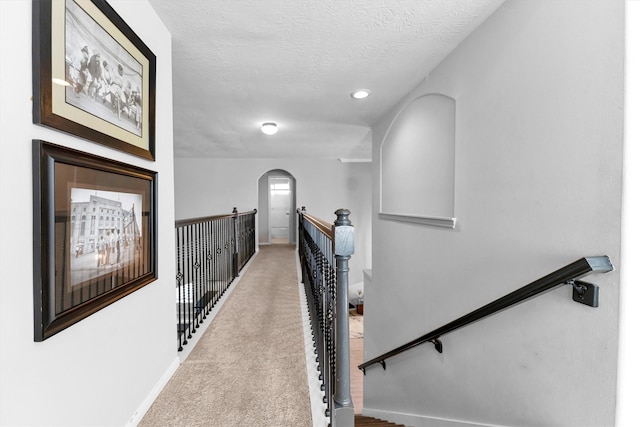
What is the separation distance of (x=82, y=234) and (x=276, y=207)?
28.2 ft

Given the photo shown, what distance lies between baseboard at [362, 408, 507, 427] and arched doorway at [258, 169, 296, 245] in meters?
6.00

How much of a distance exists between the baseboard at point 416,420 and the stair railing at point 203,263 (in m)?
2.09

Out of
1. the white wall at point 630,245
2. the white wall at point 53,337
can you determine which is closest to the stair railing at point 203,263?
the white wall at point 53,337

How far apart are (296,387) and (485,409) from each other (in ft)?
4.03

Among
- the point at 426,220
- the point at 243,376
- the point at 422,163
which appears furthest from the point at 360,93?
the point at 243,376

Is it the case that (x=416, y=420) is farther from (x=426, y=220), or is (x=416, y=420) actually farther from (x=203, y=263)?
(x=203, y=263)

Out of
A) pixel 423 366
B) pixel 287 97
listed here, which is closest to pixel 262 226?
pixel 287 97

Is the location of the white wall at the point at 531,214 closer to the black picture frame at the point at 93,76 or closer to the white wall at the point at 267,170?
the black picture frame at the point at 93,76

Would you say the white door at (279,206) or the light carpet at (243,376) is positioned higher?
the white door at (279,206)

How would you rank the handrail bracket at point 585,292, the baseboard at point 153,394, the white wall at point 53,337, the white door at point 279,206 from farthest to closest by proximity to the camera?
1. the white door at point 279,206
2. the baseboard at point 153,394
3. the handrail bracket at point 585,292
4. the white wall at point 53,337

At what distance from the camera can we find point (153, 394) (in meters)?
1.65

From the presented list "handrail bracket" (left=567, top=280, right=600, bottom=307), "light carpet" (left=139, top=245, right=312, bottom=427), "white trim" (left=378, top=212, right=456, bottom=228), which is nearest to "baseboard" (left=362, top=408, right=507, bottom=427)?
"handrail bracket" (left=567, top=280, right=600, bottom=307)

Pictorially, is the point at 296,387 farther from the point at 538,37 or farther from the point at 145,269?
the point at 538,37

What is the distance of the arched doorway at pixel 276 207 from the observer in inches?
367
